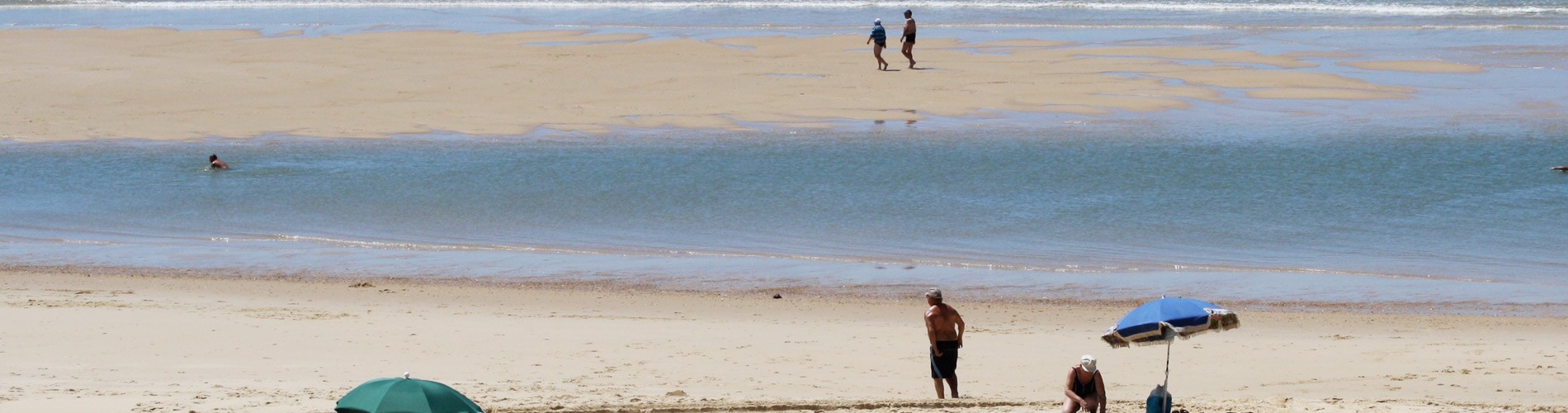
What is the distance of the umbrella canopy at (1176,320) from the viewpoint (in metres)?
8.77

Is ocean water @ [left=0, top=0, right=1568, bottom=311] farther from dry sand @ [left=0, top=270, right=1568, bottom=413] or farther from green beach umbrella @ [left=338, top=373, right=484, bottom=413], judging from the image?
green beach umbrella @ [left=338, top=373, right=484, bottom=413]

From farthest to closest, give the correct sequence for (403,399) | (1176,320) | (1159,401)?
1. (1159,401)
2. (1176,320)
3. (403,399)

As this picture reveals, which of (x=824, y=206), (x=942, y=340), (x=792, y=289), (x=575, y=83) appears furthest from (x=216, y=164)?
(x=942, y=340)

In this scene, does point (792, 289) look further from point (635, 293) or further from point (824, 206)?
point (824, 206)

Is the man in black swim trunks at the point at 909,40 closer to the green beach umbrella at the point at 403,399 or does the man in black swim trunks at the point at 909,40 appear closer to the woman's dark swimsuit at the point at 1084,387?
the woman's dark swimsuit at the point at 1084,387

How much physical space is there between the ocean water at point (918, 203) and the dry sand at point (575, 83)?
100 centimetres

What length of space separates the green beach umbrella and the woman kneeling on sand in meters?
3.47

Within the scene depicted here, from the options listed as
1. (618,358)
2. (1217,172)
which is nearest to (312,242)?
(618,358)

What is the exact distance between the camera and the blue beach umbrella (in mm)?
8766

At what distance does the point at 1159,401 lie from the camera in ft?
29.4

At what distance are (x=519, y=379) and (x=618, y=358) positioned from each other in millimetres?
976

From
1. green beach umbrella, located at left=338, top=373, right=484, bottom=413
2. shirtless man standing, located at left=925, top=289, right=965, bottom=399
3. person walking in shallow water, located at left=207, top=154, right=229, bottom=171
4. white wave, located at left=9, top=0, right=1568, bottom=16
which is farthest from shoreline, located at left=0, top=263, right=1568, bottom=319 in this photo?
white wave, located at left=9, top=0, right=1568, bottom=16

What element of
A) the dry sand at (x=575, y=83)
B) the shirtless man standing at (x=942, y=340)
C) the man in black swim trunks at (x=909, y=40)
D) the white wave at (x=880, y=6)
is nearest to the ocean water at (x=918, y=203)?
the dry sand at (x=575, y=83)

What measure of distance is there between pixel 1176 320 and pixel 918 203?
9211 millimetres
